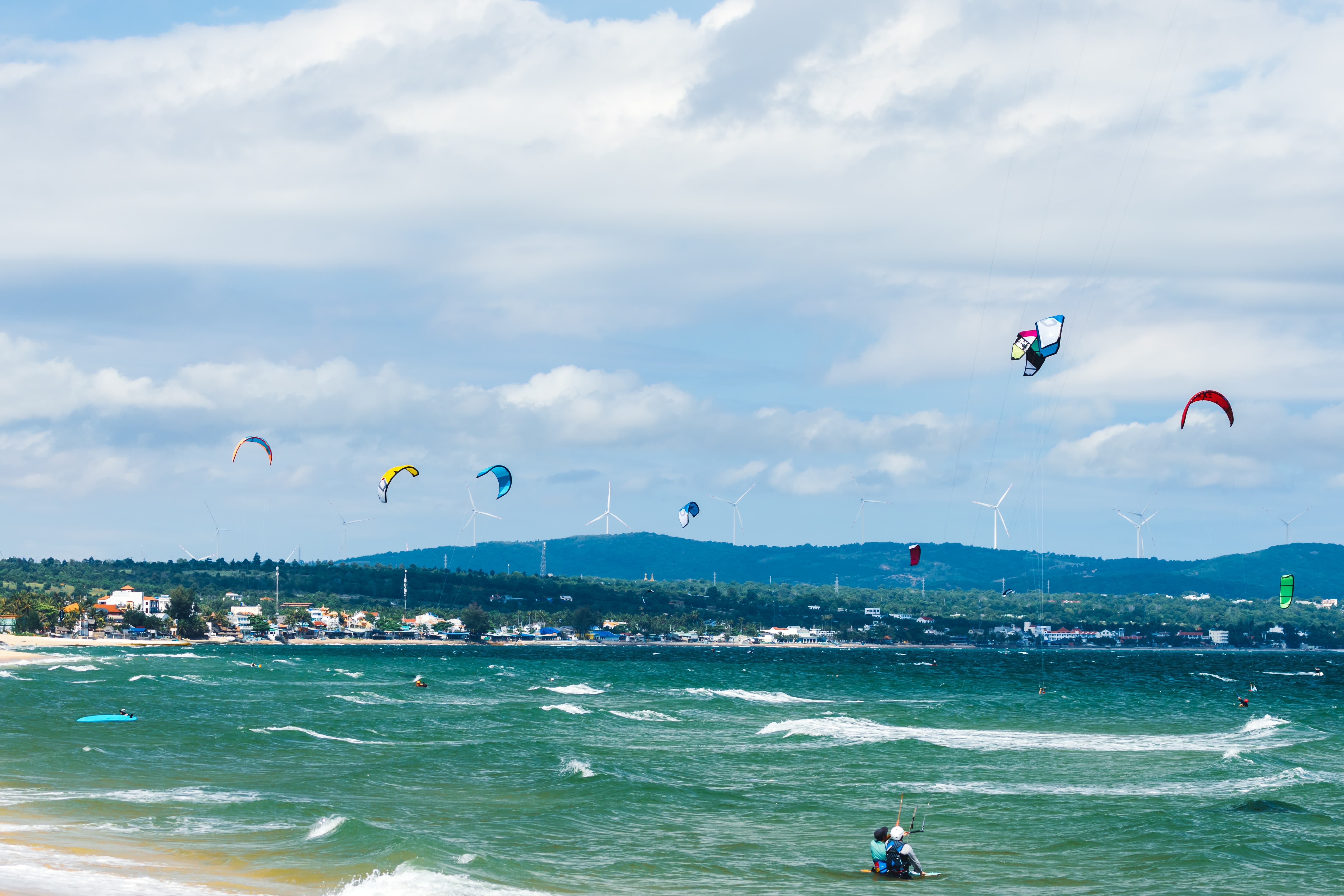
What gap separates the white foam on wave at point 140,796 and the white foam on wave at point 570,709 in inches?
1172

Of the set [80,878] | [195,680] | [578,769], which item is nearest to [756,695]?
[195,680]

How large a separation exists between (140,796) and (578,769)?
490 inches

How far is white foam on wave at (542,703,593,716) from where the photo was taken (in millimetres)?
62719

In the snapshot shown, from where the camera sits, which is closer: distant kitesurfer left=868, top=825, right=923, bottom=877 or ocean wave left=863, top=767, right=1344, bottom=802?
distant kitesurfer left=868, top=825, right=923, bottom=877

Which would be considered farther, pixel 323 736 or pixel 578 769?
pixel 323 736

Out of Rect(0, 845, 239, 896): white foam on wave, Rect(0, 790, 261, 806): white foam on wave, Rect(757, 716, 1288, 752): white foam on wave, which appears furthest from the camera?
Rect(757, 716, 1288, 752): white foam on wave

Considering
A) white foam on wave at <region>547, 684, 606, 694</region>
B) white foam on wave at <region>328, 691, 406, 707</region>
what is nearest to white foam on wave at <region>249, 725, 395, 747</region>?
white foam on wave at <region>328, 691, 406, 707</region>

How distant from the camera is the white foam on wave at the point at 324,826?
26516mm

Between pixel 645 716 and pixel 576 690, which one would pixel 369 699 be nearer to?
pixel 576 690

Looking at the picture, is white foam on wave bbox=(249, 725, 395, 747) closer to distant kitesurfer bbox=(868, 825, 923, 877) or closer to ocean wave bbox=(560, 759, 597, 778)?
ocean wave bbox=(560, 759, 597, 778)

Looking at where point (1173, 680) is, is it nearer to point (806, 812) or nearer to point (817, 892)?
point (806, 812)

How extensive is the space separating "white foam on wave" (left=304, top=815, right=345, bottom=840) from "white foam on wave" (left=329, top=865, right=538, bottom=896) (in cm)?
374

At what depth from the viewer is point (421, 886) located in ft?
73.8

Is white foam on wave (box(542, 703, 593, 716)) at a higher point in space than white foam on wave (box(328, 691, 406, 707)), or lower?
higher
